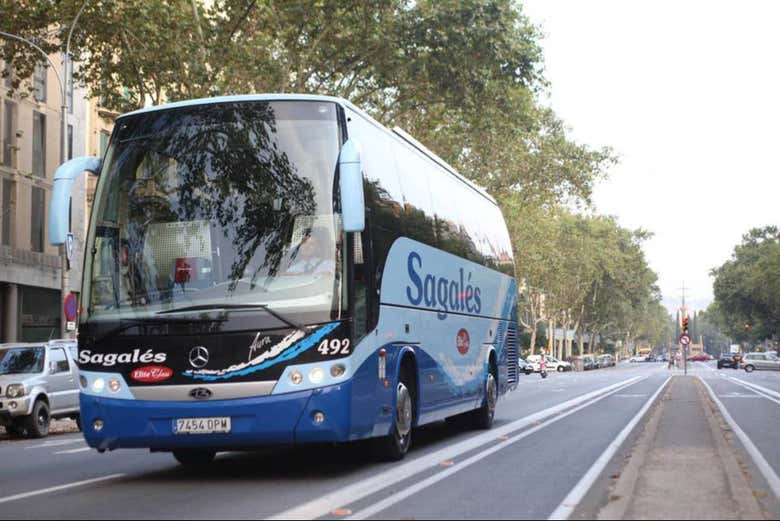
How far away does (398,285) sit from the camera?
43.2ft

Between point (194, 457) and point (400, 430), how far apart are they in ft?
7.56

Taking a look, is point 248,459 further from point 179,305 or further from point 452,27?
point 452,27

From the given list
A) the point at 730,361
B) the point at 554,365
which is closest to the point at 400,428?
the point at 554,365

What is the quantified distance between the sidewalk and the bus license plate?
3.48 meters

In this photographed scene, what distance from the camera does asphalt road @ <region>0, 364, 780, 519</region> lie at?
934cm

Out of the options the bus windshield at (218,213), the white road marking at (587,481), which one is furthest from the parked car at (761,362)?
the bus windshield at (218,213)

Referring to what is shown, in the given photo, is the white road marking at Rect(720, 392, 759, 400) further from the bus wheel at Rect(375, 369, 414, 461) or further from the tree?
the bus wheel at Rect(375, 369, 414, 461)

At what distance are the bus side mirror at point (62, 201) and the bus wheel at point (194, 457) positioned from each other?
320cm

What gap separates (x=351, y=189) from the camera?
35.6ft

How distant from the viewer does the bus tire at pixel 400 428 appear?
42.5 feet

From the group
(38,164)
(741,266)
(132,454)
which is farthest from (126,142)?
(741,266)

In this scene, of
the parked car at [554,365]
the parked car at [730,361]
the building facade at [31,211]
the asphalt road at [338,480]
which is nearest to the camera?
the asphalt road at [338,480]

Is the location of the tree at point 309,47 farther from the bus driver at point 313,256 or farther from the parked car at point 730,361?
the parked car at point 730,361

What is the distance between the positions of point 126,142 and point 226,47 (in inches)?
796
